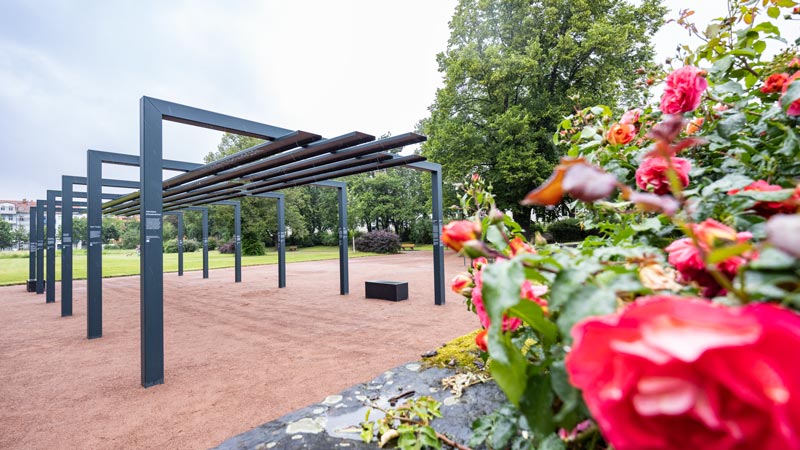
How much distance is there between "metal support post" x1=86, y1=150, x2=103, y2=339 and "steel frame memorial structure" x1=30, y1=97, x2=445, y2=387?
0.5 inches

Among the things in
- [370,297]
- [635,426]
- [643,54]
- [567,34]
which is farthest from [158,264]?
[643,54]

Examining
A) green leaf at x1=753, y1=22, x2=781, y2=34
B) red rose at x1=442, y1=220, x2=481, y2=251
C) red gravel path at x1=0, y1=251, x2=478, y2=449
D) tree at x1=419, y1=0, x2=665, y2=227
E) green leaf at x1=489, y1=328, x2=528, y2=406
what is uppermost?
tree at x1=419, y1=0, x2=665, y2=227

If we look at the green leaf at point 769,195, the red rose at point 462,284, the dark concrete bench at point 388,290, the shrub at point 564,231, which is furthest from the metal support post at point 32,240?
the shrub at point 564,231

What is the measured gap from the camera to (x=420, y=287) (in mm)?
9531

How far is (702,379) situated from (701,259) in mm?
263

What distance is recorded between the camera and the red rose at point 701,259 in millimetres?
493

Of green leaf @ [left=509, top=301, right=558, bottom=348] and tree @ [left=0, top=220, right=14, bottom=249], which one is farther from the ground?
tree @ [left=0, top=220, right=14, bottom=249]

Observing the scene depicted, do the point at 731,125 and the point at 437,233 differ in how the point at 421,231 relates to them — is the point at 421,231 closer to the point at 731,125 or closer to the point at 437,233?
the point at 437,233

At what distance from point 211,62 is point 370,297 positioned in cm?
1737

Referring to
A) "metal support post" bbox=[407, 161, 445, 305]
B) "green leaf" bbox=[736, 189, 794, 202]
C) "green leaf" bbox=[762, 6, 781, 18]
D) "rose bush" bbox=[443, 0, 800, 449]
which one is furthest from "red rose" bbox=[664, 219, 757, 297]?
"metal support post" bbox=[407, 161, 445, 305]

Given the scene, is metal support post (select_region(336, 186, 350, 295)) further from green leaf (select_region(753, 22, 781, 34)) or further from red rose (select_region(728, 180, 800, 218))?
red rose (select_region(728, 180, 800, 218))

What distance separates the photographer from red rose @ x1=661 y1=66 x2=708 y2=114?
915mm

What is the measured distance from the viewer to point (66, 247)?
23.1 ft

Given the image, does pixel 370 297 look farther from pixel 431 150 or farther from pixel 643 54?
pixel 643 54
